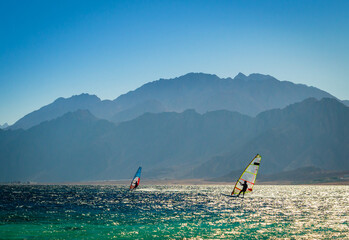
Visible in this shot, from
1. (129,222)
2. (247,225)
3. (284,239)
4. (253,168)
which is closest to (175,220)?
(129,222)

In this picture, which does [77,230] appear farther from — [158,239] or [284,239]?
[284,239]

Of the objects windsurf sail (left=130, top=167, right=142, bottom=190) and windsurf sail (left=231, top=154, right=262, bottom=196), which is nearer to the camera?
windsurf sail (left=231, top=154, right=262, bottom=196)

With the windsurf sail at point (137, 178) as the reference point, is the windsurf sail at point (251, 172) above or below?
above

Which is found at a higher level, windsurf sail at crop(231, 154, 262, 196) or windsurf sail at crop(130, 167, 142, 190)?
windsurf sail at crop(231, 154, 262, 196)

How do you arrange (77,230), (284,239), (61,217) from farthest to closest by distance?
(61,217) → (77,230) → (284,239)

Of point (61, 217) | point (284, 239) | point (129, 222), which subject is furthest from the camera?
point (61, 217)

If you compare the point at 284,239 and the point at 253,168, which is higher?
the point at 253,168

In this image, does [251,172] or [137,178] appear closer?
[251,172]

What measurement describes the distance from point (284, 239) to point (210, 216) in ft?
78.9

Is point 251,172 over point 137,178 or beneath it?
over

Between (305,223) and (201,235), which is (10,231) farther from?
(305,223)

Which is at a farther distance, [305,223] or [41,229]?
[305,223]

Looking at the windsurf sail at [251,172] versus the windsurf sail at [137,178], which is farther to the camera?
the windsurf sail at [137,178]

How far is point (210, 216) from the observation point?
6544cm
